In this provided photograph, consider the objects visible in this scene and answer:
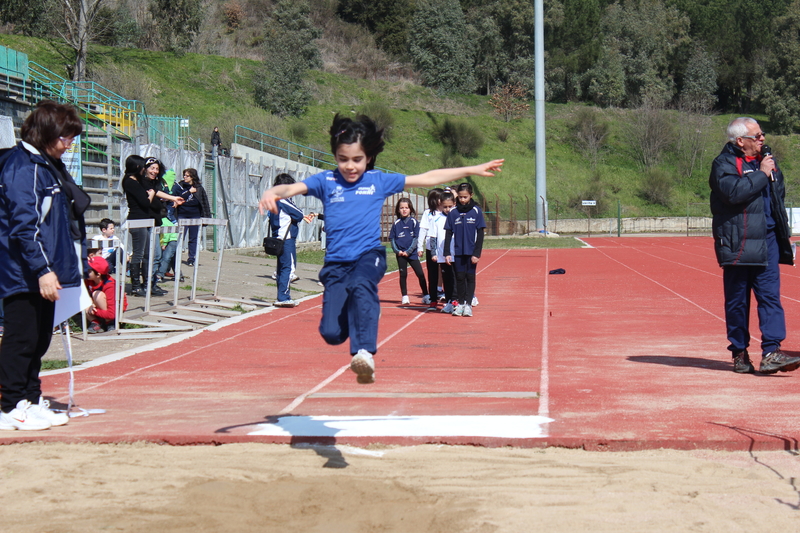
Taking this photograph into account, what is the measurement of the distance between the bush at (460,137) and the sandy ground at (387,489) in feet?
201

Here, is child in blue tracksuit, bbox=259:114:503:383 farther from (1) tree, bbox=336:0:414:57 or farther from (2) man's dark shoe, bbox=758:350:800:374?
(1) tree, bbox=336:0:414:57

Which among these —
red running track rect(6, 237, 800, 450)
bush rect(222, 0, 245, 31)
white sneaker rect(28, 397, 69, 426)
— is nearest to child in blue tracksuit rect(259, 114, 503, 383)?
red running track rect(6, 237, 800, 450)

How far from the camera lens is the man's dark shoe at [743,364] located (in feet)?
24.0

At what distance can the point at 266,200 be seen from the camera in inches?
194

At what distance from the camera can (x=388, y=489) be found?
4254 millimetres

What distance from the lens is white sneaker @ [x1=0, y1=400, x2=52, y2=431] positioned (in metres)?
5.38

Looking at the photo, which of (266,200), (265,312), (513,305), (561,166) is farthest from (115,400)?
(561,166)

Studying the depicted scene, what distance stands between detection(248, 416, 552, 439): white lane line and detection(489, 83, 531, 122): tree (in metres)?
70.8

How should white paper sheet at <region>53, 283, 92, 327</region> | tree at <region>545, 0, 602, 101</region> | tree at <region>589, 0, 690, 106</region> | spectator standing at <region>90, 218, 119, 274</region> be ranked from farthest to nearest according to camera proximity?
tree at <region>545, 0, 602, 101</region> → tree at <region>589, 0, 690, 106</region> → spectator standing at <region>90, 218, 119, 274</region> → white paper sheet at <region>53, 283, 92, 327</region>

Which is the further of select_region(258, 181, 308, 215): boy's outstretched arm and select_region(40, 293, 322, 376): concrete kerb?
select_region(40, 293, 322, 376): concrete kerb

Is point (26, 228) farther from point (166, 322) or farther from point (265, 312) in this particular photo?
point (265, 312)

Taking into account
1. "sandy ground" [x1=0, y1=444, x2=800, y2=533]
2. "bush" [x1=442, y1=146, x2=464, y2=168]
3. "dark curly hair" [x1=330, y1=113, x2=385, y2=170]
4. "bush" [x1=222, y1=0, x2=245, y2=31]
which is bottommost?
"sandy ground" [x1=0, y1=444, x2=800, y2=533]

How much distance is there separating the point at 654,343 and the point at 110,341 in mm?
6273

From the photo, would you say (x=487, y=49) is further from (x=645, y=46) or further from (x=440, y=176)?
(x=440, y=176)
